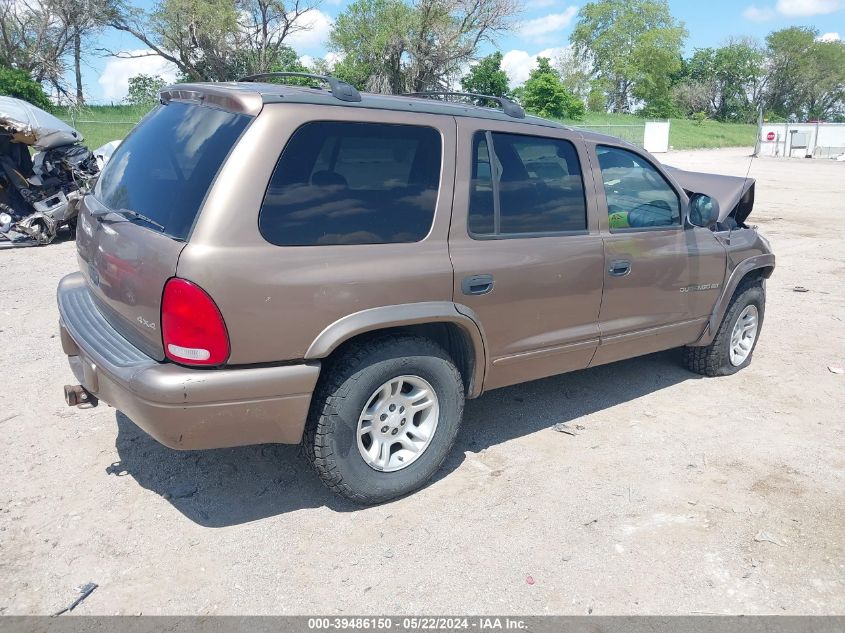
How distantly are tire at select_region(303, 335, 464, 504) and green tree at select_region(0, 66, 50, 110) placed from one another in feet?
94.2

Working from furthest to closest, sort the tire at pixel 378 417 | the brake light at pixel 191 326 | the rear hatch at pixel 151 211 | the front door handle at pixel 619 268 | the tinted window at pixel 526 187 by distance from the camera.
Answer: the front door handle at pixel 619 268 → the tinted window at pixel 526 187 → the tire at pixel 378 417 → the rear hatch at pixel 151 211 → the brake light at pixel 191 326

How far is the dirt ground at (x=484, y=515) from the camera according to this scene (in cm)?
299

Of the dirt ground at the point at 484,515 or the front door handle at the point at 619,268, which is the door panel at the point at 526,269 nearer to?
the front door handle at the point at 619,268

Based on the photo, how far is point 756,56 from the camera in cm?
9644

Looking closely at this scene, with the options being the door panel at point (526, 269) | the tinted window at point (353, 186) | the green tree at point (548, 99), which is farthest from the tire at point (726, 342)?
the green tree at point (548, 99)

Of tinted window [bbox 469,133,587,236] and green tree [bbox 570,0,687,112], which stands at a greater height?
green tree [bbox 570,0,687,112]

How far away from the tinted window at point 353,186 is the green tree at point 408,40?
44.4 meters

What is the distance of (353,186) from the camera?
10.9 feet

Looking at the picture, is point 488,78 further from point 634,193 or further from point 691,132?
point 634,193

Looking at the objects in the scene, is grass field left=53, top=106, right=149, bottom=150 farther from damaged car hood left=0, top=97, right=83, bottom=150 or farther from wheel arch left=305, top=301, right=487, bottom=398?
wheel arch left=305, top=301, right=487, bottom=398

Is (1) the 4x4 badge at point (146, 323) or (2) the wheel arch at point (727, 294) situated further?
(2) the wheel arch at point (727, 294)

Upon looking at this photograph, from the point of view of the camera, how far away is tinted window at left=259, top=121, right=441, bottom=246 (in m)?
3.13

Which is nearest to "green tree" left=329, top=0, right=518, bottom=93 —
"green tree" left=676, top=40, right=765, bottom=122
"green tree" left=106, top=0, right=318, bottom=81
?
"green tree" left=106, top=0, right=318, bottom=81

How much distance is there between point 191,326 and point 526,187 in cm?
196
